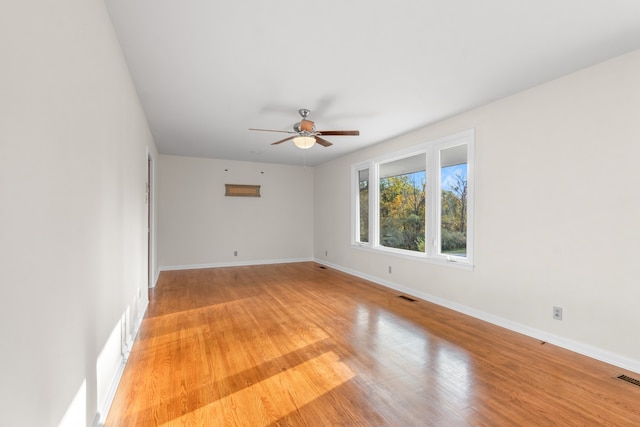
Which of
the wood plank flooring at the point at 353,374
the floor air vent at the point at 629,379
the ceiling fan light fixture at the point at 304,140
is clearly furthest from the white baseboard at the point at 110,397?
the floor air vent at the point at 629,379

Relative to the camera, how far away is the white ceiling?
6.49ft

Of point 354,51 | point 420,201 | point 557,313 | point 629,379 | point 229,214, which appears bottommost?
point 629,379

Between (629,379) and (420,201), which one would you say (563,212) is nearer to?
(629,379)

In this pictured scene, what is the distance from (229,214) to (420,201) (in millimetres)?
4552

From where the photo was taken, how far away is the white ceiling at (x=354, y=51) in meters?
1.98

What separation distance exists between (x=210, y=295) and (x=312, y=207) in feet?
13.3

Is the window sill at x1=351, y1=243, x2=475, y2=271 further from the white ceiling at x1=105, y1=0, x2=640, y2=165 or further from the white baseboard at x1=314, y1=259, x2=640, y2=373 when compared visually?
the white ceiling at x1=105, y1=0, x2=640, y2=165

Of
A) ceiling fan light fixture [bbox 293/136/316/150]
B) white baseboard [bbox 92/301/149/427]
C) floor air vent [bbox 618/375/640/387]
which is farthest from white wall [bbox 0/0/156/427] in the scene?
floor air vent [bbox 618/375/640/387]

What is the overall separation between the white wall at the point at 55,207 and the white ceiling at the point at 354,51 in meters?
0.60

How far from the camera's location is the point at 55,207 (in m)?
1.21

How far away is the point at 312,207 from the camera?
8203mm

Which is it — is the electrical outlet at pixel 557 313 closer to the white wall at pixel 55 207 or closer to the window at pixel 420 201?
the window at pixel 420 201

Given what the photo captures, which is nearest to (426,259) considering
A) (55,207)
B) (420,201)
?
(420,201)

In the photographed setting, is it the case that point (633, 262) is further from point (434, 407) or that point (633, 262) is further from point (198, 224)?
point (198, 224)
